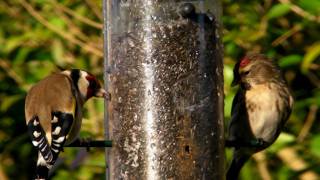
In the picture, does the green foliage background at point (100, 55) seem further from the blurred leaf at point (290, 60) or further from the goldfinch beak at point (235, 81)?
the goldfinch beak at point (235, 81)

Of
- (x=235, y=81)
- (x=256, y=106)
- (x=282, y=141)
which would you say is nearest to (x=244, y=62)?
(x=235, y=81)

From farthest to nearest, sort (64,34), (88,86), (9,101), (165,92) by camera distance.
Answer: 1. (9,101)
2. (64,34)
3. (88,86)
4. (165,92)

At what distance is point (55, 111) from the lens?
20.6ft

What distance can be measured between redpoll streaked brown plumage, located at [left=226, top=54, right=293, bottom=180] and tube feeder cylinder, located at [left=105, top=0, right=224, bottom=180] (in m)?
1.04

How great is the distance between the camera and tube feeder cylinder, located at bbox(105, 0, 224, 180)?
18.4ft

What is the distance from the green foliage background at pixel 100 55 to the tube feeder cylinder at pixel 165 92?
3.51ft

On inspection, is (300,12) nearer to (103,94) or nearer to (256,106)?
(256,106)

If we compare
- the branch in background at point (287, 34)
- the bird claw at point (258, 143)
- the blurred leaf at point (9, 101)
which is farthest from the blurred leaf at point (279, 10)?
the blurred leaf at point (9, 101)

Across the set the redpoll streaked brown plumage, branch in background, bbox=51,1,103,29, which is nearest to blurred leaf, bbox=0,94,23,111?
branch in background, bbox=51,1,103,29

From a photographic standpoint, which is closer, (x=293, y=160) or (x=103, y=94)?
(x=103, y=94)

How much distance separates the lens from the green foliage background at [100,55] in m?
7.18

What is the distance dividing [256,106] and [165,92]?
1.41 meters

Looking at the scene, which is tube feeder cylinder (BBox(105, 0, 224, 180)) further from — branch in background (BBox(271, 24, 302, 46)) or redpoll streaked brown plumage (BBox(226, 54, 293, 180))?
branch in background (BBox(271, 24, 302, 46))

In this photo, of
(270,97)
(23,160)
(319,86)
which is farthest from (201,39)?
(23,160)
